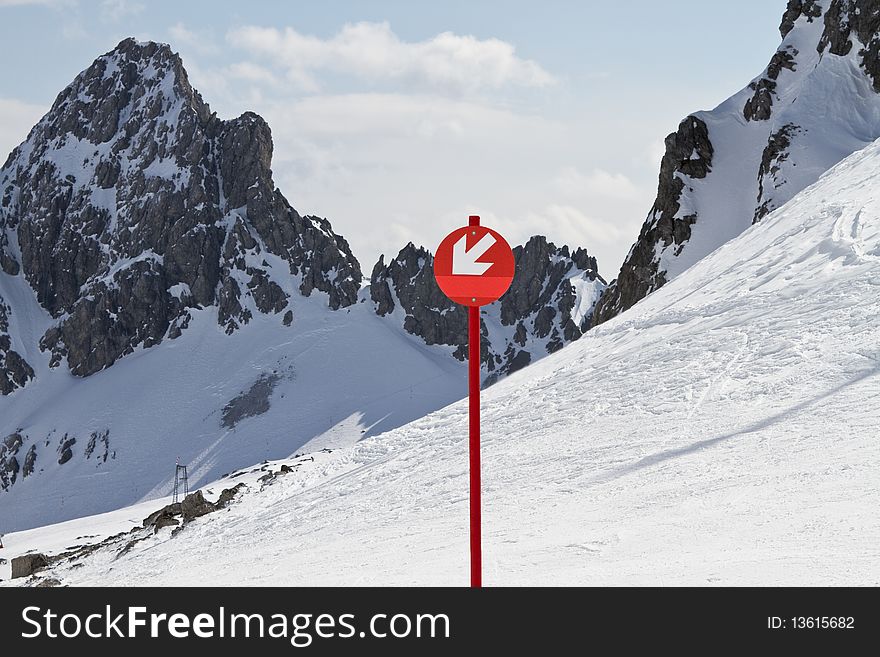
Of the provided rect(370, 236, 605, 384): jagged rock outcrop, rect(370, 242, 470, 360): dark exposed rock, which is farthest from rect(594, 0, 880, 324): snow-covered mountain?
rect(370, 242, 470, 360): dark exposed rock

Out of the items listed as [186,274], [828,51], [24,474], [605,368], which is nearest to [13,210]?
[186,274]

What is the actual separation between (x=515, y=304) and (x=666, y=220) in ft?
305

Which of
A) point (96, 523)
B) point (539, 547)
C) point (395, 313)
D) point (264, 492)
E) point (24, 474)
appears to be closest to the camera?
point (539, 547)

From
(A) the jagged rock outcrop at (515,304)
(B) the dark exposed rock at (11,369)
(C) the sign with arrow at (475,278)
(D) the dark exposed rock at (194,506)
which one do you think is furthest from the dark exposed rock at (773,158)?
(B) the dark exposed rock at (11,369)

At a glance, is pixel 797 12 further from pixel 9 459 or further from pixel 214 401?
pixel 9 459

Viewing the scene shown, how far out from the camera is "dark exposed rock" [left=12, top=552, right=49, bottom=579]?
34.9 m

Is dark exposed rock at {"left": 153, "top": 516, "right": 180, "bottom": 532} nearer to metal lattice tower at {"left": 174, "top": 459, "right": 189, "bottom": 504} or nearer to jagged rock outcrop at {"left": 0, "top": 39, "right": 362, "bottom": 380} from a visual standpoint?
metal lattice tower at {"left": 174, "top": 459, "right": 189, "bottom": 504}

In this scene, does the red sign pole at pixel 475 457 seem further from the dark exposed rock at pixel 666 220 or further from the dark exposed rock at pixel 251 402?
the dark exposed rock at pixel 251 402

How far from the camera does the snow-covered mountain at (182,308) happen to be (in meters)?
131

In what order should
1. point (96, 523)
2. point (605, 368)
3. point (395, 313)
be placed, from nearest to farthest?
point (605, 368) < point (96, 523) < point (395, 313)

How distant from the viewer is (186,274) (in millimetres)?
161625
